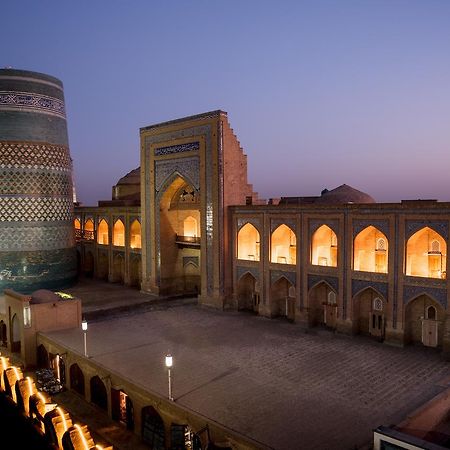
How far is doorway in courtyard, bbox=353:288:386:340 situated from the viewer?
14094 millimetres

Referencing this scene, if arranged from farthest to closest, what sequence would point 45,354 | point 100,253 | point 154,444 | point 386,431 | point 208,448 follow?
point 100,253 → point 45,354 → point 154,444 → point 208,448 → point 386,431

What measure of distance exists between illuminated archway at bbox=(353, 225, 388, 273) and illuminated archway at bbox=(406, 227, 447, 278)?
97 centimetres

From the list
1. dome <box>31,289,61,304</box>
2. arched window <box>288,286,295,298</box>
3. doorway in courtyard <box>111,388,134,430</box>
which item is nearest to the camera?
doorway in courtyard <box>111,388,134,430</box>

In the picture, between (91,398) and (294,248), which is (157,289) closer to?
(294,248)

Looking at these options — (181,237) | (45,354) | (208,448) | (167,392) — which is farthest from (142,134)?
(208,448)

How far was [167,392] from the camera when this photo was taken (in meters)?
9.80

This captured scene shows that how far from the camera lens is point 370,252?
14289mm

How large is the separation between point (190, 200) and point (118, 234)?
6255mm

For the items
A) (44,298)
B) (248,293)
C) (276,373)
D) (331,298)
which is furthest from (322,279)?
(44,298)

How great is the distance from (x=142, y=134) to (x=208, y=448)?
51.0ft

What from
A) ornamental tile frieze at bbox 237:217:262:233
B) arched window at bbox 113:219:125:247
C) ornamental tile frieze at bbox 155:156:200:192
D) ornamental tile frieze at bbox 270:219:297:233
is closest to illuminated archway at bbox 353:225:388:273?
ornamental tile frieze at bbox 270:219:297:233

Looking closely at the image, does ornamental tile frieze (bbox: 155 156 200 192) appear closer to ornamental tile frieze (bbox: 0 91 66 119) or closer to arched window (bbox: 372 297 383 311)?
ornamental tile frieze (bbox: 0 91 66 119)

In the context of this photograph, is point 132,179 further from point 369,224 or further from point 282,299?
point 369,224

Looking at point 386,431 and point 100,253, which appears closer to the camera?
point 386,431
